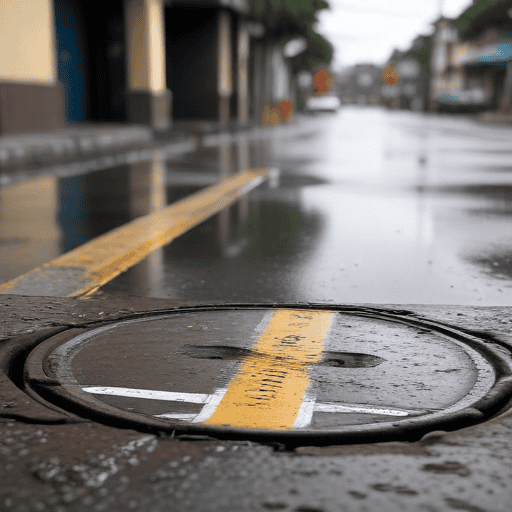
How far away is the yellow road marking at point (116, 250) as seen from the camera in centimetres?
382

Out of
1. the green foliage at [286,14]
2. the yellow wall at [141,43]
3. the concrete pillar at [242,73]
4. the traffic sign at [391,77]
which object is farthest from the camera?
the traffic sign at [391,77]

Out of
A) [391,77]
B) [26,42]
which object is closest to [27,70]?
[26,42]

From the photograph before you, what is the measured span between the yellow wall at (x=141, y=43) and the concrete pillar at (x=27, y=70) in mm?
4429

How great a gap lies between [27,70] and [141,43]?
223 inches

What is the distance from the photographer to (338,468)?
1.82m

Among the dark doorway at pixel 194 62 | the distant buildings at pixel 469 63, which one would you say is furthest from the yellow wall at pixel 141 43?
the distant buildings at pixel 469 63

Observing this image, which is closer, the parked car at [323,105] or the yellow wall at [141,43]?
the yellow wall at [141,43]

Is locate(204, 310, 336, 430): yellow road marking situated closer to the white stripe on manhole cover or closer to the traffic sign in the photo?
the white stripe on manhole cover

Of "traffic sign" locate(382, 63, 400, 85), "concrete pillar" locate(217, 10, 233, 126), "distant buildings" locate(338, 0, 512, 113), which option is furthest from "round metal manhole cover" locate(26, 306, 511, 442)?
"traffic sign" locate(382, 63, 400, 85)

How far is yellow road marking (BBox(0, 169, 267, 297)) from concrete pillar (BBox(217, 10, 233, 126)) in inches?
670

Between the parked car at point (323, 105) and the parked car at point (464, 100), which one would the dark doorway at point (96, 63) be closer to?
the parked car at point (323, 105)

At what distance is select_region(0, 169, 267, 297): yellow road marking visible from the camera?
3.82 m

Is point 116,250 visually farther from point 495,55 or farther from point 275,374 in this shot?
point 495,55

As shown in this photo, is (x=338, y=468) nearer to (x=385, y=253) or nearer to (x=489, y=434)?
(x=489, y=434)
